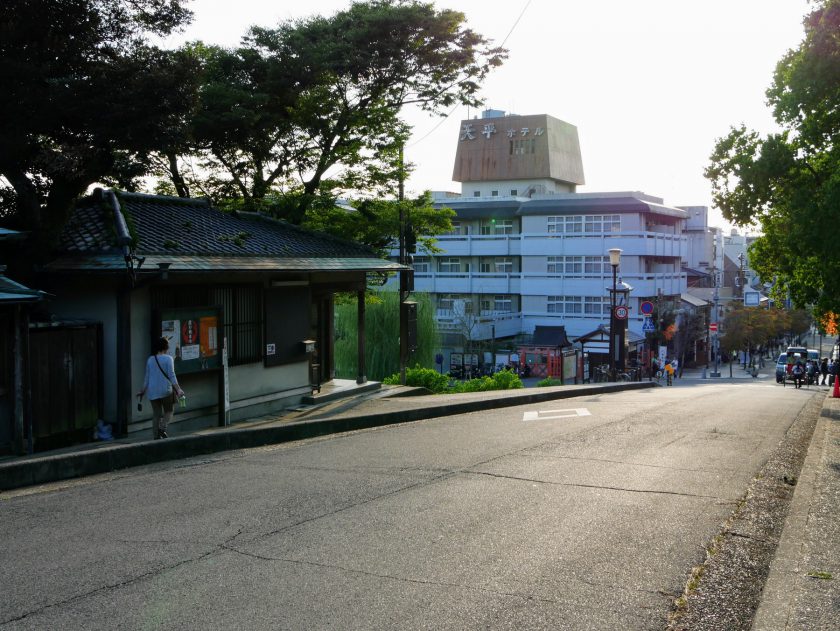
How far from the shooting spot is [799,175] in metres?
22.4

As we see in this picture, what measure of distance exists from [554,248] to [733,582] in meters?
60.3

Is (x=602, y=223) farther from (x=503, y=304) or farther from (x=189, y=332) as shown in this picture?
(x=189, y=332)

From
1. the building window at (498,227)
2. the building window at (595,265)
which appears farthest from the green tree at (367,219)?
the building window at (498,227)

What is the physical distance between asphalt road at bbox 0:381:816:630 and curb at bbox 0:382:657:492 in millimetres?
355

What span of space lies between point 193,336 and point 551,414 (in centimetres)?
762

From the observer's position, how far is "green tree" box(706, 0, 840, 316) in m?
18.3

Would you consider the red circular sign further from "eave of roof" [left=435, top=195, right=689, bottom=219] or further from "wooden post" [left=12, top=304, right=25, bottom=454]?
"eave of roof" [left=435, top=195, right=689, bottom=219]

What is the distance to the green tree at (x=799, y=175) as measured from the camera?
60.0 ft

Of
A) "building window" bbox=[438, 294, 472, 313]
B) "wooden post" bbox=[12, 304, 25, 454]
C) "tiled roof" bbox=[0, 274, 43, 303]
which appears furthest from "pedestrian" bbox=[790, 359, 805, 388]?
"tiled roof" bbox=[0, 274, 43, 303]

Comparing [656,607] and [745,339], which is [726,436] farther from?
[745,339]

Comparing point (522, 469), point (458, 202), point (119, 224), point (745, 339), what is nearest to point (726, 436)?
point (522, 469)

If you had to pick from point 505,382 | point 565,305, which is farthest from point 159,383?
point 565,305

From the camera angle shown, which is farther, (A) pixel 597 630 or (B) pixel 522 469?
(B) pixel 522 469

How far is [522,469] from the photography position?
999cm
